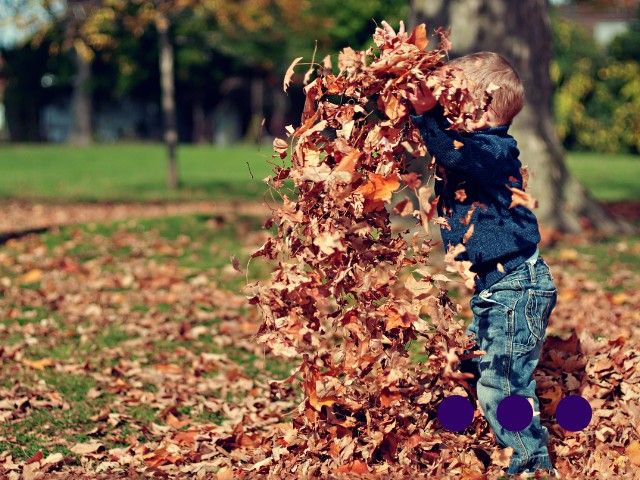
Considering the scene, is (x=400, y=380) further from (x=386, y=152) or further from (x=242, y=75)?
(x=242, y=75)

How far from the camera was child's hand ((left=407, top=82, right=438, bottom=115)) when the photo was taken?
3.74 metres

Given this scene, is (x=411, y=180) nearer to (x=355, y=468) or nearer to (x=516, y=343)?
(x=516, y=343)

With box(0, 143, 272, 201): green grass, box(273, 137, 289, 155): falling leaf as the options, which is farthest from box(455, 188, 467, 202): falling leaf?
box(0, 143, 272, 201): green grass

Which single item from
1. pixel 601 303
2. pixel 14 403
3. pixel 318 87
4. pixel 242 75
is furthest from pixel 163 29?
pixel 242 75

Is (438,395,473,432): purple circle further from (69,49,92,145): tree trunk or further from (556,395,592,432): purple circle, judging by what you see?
(69,49,92,145): tree trunk

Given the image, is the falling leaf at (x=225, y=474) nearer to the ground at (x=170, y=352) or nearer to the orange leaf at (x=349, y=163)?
the ground at (x=170, y=352)

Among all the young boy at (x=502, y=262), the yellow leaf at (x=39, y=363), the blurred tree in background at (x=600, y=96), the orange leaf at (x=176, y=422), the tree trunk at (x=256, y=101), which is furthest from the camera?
the tree trunk at (x=256, y=101)

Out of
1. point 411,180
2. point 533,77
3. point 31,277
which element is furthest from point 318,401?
point 533,77

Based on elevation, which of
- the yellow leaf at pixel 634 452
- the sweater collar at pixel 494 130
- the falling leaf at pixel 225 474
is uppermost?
the sweater collar at pixel 494 130

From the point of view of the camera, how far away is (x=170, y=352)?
264 inches

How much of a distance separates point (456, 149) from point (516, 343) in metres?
0.79

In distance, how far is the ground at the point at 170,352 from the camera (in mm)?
4605

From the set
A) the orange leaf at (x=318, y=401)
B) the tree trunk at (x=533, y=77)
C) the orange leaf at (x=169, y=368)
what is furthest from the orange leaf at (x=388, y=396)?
the tree trunk at (x=533, y=77)

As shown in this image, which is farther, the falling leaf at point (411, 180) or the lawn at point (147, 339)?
the lawn at point (147, 339)
